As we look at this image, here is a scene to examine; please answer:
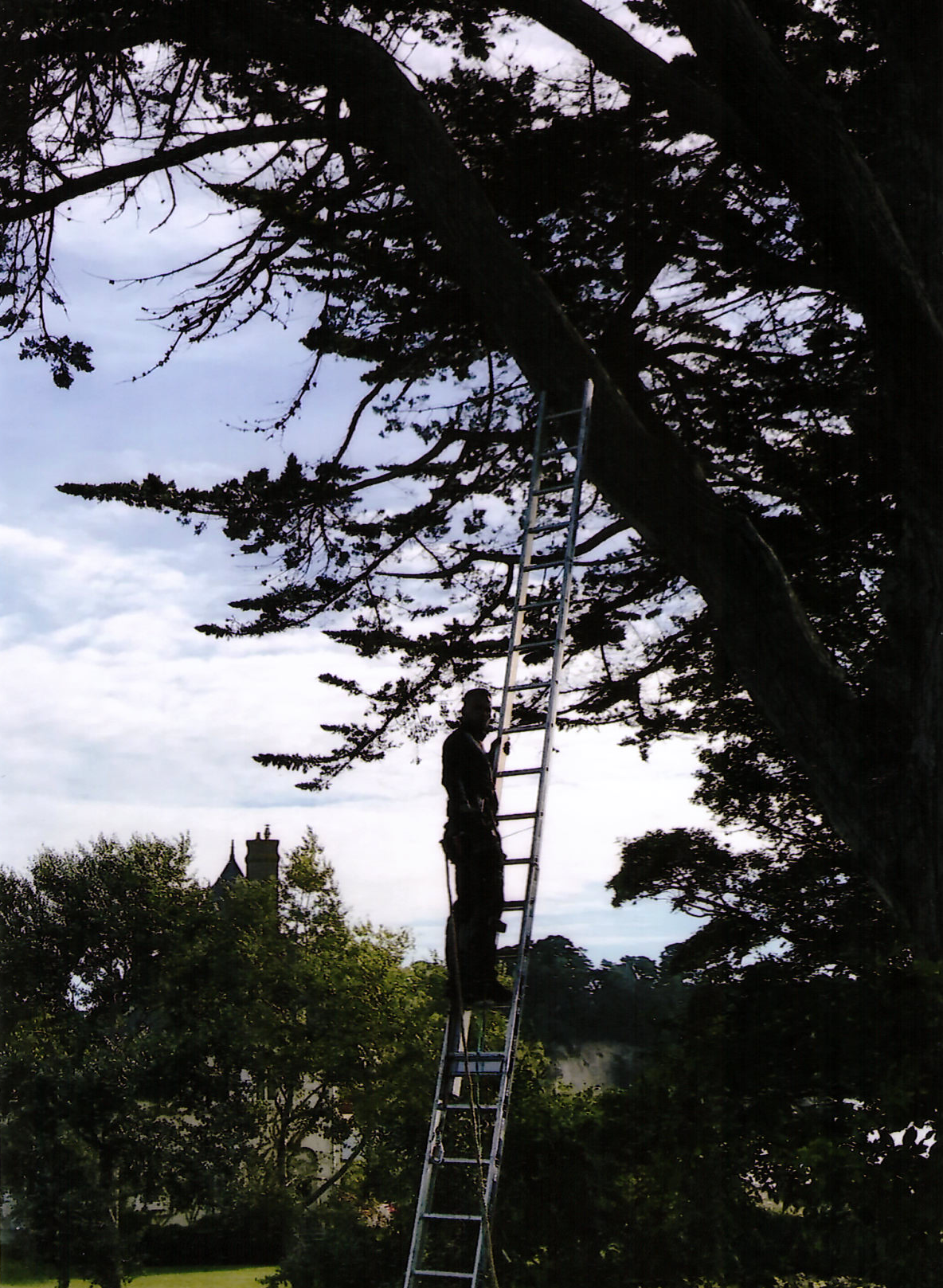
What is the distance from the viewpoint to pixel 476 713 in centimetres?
816

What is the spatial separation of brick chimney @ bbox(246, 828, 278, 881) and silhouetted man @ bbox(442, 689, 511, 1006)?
31.9 m

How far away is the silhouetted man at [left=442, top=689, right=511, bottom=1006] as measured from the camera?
25.7ft

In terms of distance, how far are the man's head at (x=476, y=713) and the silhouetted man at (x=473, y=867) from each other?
154mm

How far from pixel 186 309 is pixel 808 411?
225 inches

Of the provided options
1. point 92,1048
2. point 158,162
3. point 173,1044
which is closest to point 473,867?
point 158,162

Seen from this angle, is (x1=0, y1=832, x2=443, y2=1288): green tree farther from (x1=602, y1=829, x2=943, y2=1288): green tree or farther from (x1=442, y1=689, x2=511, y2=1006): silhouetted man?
(x1=442, y1=689, x2=511, y2=1006): silhouetted man

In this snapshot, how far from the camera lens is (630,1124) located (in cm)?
1089

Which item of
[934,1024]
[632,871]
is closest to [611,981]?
[632,871]

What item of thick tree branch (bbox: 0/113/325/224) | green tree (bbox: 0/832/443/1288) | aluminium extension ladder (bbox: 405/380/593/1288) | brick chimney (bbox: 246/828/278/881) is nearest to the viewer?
aluminium extension ladder (bbox: 405/380/593/1288)

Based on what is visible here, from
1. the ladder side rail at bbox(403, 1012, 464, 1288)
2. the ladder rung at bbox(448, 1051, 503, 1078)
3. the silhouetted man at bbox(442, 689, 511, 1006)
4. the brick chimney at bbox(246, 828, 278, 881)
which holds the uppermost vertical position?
the brick chimney at bbox(246, 828, 278, 881)

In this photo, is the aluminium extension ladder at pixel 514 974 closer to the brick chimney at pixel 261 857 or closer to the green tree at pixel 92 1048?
the green tree at pixel 92 1048

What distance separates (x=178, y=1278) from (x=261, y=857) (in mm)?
11223

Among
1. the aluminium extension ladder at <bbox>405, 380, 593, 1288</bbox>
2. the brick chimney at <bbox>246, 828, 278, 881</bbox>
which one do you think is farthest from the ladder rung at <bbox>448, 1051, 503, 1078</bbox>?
the brick chimney at <bbox>246, 828, 278, 881</bbox>

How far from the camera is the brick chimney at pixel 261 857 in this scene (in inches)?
1540
